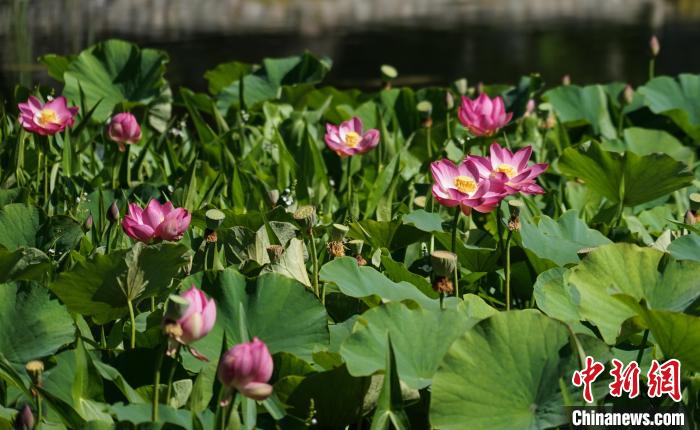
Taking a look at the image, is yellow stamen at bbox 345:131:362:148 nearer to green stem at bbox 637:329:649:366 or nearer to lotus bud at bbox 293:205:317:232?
lotus bud at bbox 293:205:317:232

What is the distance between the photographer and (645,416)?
0.96 meters

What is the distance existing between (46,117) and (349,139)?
1.42 feet

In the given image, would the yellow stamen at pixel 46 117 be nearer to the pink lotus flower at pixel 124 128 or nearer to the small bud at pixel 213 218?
the pink lotus flower at pixel 124 128

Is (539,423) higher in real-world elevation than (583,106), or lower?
higher

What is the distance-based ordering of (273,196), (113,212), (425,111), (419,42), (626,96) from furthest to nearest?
1. (419,42)
2. (626,96)
3. (425,111)
4. (273,196)
5. (113,212)

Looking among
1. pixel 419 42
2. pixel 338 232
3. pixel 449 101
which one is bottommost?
pixel 419 42

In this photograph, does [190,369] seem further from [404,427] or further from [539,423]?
[539,423]

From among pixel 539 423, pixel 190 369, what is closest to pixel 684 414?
pixel 539 423

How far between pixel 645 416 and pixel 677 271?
0.16 m

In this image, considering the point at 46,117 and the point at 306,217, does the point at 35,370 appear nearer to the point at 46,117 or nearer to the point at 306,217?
the point at 306,217

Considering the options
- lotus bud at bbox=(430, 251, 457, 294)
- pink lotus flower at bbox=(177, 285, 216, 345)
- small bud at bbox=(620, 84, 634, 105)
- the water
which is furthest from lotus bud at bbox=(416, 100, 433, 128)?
the water

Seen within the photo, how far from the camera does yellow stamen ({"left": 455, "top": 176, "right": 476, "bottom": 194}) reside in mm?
1232

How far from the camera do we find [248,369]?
79 cm

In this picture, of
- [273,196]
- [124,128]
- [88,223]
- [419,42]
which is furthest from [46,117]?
[419,42]
